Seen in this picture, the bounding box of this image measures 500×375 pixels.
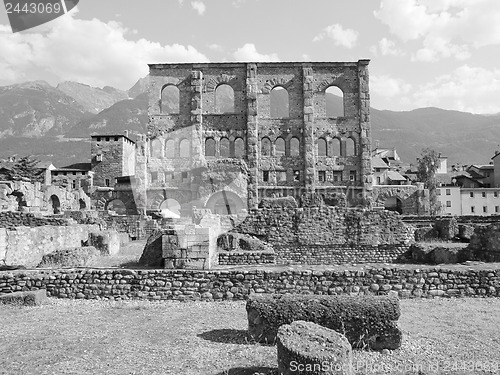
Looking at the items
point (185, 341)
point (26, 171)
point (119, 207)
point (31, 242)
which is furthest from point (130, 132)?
point (185, 341)

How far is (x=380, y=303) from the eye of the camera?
6543 millimetres

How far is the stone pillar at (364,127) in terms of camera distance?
45219 millimetres

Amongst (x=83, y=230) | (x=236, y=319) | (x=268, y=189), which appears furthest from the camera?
(x=268, y=189)

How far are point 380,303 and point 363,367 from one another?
3.94ft

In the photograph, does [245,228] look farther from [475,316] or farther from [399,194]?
[399,194]

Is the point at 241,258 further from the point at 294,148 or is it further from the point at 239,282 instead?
the point at 294,148

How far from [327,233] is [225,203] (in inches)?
768

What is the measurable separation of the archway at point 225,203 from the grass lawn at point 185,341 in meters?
28.0

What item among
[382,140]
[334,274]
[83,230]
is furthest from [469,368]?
[382,140]

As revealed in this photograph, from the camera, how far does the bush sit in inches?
252

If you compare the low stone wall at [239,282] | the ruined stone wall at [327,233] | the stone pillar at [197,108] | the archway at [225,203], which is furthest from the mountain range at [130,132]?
the low stone wall at [239,282]

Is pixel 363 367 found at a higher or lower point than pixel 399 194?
lower

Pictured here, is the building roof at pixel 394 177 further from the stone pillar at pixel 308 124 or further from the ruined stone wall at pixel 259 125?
the stone pillar at pixel 308 124

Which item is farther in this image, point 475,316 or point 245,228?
point 245,228
